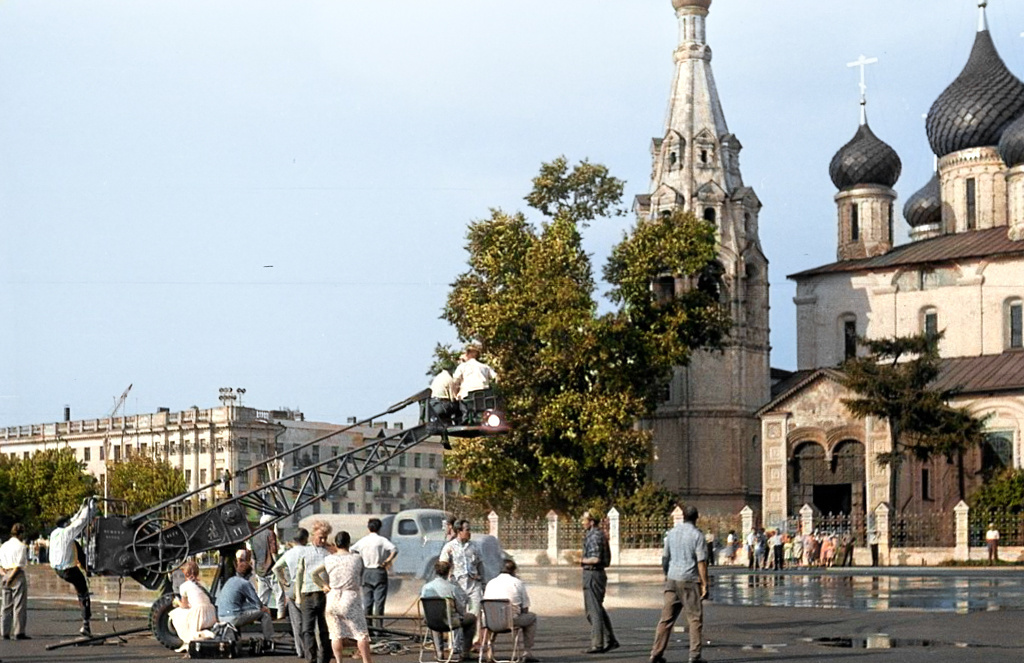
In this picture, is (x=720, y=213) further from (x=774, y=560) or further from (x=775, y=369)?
(x=774, y=560)

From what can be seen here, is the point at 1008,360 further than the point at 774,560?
Yes

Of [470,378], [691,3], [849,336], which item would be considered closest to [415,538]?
[470,378]

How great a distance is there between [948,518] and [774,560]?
6017mm

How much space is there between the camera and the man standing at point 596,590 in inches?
746

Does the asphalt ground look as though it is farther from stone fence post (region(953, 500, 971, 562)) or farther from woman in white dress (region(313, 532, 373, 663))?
stone fence post (region(953, 500, 971, 562))

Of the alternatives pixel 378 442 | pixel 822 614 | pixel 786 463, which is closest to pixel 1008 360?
pixel 786 463

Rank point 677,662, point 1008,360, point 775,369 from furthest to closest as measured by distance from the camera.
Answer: point 775,369 → point 1008,360 → point 677,662

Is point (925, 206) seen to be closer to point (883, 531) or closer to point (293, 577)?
point (883, 531)

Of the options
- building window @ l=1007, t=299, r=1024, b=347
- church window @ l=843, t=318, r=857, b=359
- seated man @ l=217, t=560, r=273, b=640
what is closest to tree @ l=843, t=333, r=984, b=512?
building window @ l=1007, t=299, r=1024, b=347

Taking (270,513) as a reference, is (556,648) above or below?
below

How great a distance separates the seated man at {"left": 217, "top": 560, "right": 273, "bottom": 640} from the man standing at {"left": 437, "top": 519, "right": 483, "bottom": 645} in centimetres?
205

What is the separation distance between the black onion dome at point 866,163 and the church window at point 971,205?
6.05 meters

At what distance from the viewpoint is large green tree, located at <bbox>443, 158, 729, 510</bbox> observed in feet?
183

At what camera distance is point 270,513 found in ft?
68.5
